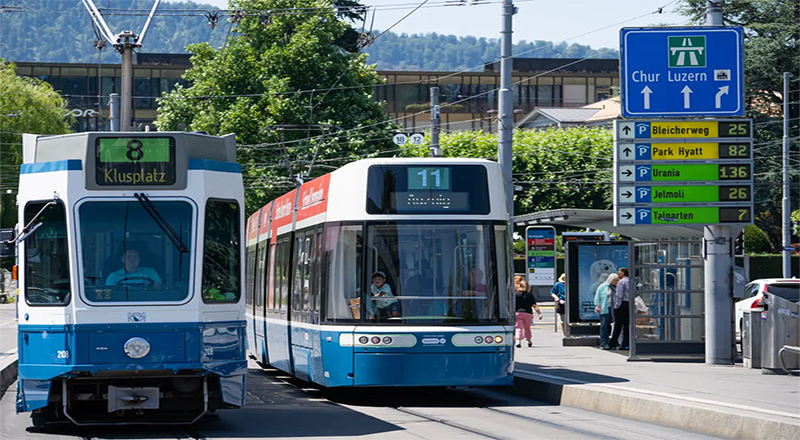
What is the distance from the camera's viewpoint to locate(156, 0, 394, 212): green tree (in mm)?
43469

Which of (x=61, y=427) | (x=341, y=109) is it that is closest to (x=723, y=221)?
(x=61, y=427)

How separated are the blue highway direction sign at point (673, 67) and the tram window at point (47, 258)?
9.67 meters

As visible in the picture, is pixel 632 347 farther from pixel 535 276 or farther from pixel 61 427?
pixel 535 276

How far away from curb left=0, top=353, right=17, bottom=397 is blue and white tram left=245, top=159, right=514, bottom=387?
→ 4793 mm

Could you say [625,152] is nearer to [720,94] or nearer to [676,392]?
[720,94]

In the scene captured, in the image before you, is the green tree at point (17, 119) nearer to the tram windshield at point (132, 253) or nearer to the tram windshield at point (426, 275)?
the tram windshield at point (426, 275)

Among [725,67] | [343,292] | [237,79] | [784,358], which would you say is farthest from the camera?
[237,79]

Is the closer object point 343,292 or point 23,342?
point 23,342

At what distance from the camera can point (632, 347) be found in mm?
19328

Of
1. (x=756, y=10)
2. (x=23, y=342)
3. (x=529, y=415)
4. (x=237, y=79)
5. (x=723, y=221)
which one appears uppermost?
(x=756, y=10)

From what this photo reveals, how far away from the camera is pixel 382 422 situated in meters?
12.9

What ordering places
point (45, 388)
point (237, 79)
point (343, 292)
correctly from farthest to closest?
point (237, 79) < point (343, 292) < point (45, 388)

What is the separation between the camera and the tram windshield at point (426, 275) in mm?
14562

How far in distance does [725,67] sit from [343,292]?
24.3 ft
